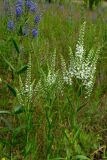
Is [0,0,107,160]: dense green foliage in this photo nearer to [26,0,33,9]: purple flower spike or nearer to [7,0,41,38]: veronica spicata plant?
[7,0,41,38]: veronica spicata plant

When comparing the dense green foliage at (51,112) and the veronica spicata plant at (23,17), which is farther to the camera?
the veronica spicata plant at (23,17)

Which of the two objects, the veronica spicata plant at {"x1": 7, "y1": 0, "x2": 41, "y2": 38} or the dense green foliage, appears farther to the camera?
the veronica spicata plant at {"x1": 7, "y1": 0, "x2": 41, "y2": 38}

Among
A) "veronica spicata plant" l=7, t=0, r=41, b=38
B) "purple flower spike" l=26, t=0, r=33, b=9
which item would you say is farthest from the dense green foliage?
"purple flower spike" l=26, t=0, r=33, b=9

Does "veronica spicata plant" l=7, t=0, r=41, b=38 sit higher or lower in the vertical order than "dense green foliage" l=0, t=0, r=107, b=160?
higher

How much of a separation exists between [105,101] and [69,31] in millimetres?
1879

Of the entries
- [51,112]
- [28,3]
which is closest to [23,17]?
[28,3]

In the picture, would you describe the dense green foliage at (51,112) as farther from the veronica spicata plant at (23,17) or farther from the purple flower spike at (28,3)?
the purple flower spike at (28,3)

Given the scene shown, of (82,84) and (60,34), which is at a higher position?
(60,34)

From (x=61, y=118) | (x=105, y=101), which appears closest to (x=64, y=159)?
(x=61, y=118)

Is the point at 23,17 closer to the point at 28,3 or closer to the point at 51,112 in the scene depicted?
the point at 28,3

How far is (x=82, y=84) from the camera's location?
3117mm

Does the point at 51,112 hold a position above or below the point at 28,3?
below

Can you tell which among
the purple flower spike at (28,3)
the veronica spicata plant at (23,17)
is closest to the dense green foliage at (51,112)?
the veronica spicata plant at (23,17)

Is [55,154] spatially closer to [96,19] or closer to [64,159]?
[64,159]
